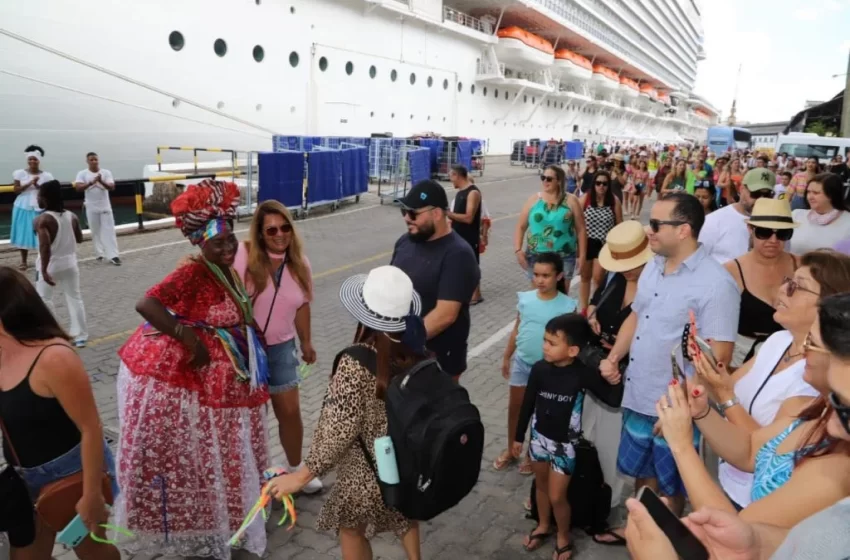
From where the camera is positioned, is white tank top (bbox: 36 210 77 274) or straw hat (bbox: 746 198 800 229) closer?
straw hat (bbox: 746 198 800 229)

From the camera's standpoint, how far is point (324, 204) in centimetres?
1454

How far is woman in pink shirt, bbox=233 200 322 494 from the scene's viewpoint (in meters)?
3.27

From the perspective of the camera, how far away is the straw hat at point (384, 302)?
6.77ft

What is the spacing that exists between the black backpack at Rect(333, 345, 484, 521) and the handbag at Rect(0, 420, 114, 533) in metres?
1.27

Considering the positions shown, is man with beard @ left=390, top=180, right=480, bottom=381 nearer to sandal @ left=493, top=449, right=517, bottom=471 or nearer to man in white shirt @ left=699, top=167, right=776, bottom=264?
sandal @ left=493, top=449, right=517, bottom=471

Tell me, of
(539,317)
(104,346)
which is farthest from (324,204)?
(539,317)

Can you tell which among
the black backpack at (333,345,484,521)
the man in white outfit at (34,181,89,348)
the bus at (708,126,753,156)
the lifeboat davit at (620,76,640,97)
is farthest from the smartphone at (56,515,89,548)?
the lifeboat davit at (620,76,640,97)

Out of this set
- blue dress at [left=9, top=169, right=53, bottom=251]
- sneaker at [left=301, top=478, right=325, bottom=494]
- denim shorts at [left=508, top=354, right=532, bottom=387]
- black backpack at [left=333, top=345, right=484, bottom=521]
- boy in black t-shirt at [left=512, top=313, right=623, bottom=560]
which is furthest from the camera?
blue dress at [left=9, top=169, right=53, bottom=251]

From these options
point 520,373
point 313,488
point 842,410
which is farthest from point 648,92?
point 842,410

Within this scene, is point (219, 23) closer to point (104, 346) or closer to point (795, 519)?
point (104, 346)

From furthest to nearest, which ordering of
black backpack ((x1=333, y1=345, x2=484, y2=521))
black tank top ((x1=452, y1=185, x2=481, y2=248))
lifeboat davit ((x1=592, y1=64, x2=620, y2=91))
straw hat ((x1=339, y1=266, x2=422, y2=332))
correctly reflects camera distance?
lifeboat davit ((x1=592, y1=64, x2=620, y2=91))
black tank top ((x1=452, y1=185, x2=481, y2=248))
straw hat ((x1=339, y1=266, x2=422, y2=332))
black backpack ((x1=333, y1=345, x2=484, y2=521))

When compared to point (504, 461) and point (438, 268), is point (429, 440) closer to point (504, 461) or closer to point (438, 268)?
point (438, 268)

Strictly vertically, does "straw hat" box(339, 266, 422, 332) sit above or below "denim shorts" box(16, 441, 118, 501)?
above

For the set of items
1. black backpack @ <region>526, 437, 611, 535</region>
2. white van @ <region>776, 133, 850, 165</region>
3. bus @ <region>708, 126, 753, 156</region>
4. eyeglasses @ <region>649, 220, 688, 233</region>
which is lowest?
black backpack @ <region>526, 437, 611, 535</region>
